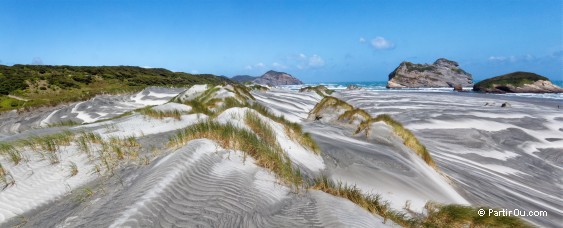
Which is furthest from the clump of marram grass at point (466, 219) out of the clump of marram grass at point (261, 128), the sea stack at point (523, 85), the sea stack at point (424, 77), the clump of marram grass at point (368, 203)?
the sea stack at point (424, 77)

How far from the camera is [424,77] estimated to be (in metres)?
119

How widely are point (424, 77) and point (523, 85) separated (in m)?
53.1

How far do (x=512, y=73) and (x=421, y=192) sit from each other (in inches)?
3459

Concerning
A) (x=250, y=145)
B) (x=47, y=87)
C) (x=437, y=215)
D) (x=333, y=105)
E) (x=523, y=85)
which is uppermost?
(x=523, y=85)

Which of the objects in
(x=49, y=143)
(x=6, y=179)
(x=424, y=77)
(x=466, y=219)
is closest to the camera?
(x=466, y=219)

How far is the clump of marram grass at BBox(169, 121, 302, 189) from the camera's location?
5.08 meters

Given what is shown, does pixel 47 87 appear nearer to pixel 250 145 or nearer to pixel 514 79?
pixel 250 145

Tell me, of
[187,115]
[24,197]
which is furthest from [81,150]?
[187,115]

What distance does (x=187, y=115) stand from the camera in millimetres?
10898

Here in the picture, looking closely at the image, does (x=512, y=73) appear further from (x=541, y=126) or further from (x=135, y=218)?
(x=135, y=218)

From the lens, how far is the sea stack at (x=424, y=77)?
118312 millimetres

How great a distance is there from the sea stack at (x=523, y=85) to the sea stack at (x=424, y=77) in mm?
46138

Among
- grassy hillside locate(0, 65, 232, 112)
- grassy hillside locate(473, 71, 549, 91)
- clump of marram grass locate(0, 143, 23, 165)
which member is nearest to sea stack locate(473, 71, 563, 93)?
grassy hillside locate(473, 71, 549, 91)

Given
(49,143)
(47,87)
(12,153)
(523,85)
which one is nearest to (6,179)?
(12,153)
